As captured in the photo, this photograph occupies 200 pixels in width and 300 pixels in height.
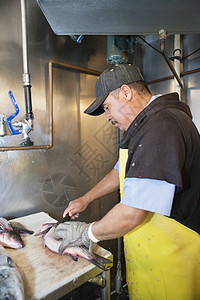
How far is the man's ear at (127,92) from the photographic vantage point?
0.94 meters

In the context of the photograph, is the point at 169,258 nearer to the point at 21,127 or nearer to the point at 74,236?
the point at 74,236

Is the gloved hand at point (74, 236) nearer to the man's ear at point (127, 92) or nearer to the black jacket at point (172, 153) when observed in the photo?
the black jacket at point (172, 153)

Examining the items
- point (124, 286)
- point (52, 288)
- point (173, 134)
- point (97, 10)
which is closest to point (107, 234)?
point (52, 288)

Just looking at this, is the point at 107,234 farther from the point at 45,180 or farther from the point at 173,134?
the point at 45,180

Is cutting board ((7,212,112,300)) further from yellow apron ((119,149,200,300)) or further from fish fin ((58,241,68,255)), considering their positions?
yellow apron ((119,149,200,300))

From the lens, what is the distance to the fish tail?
2.71 ft

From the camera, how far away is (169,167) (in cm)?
67

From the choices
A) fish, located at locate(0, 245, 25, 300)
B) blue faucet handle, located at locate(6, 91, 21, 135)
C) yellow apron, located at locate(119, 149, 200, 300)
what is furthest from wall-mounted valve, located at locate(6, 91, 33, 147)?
yellow apron, located at locate(119, 149, 200, 300)

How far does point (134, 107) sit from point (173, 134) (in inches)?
12.1

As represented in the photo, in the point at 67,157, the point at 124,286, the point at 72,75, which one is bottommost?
the point at 124,286

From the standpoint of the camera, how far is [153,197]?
689mm

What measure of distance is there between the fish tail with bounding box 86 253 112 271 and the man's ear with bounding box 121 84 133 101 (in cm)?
78

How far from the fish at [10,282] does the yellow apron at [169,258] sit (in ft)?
1.82

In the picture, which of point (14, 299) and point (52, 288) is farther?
point (52, 288)
